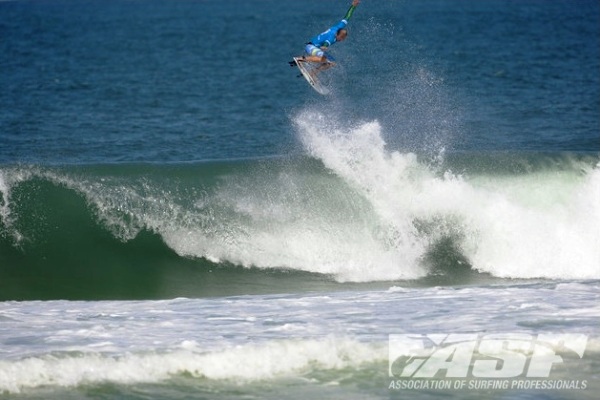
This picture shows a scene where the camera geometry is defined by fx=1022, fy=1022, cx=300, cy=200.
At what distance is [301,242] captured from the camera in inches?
674

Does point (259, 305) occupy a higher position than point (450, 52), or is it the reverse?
point (450, 52)

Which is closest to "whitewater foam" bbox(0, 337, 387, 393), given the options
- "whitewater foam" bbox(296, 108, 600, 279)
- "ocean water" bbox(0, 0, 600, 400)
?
"ocean water" bbox(0, 0, 600, 400)

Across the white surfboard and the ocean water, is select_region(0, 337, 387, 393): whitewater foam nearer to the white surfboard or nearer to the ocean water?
the ocean water

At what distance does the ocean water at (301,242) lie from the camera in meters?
10.8

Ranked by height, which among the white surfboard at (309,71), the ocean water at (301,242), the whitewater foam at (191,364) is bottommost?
the whitewater foam at (191,364)

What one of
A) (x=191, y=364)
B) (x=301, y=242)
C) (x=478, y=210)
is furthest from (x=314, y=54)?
(x=191, y=364)

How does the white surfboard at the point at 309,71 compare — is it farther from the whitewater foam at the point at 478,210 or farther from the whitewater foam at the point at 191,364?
the whitewater foam at the point at 191,364

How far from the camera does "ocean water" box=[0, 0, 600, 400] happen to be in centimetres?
1080

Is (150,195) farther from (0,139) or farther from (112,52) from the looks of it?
(112,52)

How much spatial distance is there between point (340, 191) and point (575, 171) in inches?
182

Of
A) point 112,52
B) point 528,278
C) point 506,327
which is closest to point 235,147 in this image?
point 528,278

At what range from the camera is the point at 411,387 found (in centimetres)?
1040

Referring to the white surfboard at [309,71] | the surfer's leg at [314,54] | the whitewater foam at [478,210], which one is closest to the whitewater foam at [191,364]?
the whitewater foam at [478,210]

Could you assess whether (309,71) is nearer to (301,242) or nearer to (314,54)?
(314,54)
